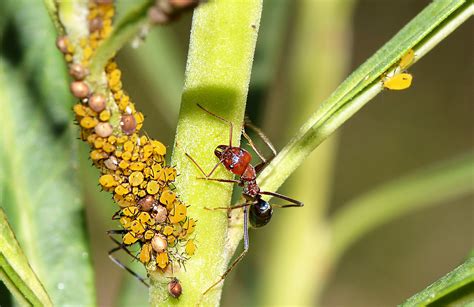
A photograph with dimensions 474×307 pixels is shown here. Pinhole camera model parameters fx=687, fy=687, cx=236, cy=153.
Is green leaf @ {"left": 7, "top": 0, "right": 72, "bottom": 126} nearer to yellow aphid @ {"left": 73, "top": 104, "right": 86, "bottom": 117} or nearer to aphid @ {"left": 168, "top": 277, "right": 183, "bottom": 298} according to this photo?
yellow aphid @ {"left": 73, "top": 104, "right": 86, "bottom": 117}

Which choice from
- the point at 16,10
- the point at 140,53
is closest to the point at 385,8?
the point at 140,53

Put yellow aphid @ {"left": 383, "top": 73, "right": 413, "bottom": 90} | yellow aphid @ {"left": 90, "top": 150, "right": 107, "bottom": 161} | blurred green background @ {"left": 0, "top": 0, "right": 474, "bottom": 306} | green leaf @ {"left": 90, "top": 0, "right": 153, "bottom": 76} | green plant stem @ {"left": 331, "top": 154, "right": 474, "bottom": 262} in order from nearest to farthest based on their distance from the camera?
green leaf @ {"left": 90, "top": 0, "right": 153, "bottom": 76} < yellow aphid @ {"left": 90, "top": 150, "right": 107, "bottom": 161} < yellow aphid @ {"left": 383, "top": 73, "right": 413, "bottom": 90} < green plant stem @ {"left": 331, "top": 154, "right": 474, "bottom": 262} < blurred green background @ {"left": 0, "top": 0, "right": 474, "bottom": 306}

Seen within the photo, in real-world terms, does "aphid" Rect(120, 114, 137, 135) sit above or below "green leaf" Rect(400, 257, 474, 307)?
above

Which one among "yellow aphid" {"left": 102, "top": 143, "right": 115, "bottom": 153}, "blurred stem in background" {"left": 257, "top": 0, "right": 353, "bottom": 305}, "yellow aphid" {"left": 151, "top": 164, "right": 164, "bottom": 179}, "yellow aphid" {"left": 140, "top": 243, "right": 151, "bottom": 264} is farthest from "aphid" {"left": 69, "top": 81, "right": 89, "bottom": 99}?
"blurred stem in background" {"left": 257, "top": 0, "right": 353, "bottom": 305}

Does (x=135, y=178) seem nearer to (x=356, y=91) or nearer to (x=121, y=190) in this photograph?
(x=121, y=190)

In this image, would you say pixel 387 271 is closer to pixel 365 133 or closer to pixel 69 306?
pixel 365 133
